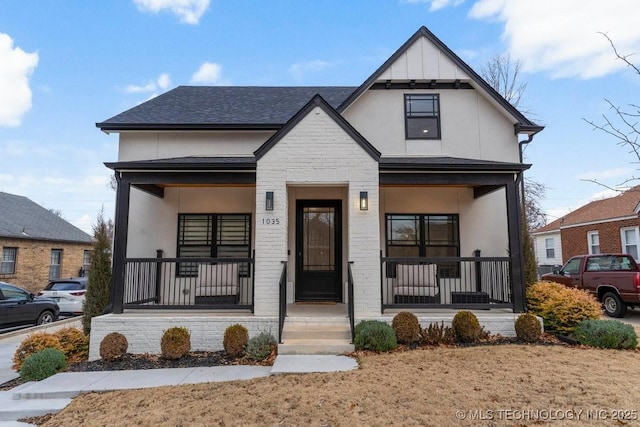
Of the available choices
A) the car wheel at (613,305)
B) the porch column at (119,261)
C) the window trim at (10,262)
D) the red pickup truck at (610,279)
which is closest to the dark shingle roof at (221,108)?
the porch column at (119,261)

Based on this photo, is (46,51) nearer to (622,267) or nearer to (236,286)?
(236,286)

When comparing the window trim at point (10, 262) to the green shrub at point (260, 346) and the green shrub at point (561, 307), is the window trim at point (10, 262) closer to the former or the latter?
the green shrub at point (260, 346)

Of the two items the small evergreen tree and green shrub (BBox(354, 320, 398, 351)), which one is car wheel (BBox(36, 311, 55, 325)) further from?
green shrub (BBox(354, 320, 398, 351))

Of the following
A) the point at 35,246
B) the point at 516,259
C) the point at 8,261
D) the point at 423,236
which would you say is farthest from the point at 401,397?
the point at 35,246

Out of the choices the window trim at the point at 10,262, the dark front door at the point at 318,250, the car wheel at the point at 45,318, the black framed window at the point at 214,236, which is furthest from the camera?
the window trim at the point at 10,262

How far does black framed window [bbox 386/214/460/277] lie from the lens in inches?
359

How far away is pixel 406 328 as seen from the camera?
6.28 meters

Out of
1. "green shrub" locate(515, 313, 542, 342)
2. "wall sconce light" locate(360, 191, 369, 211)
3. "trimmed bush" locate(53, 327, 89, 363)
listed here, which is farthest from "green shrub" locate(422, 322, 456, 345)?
"trimmed bush" locate(53, 327, 89, 363)

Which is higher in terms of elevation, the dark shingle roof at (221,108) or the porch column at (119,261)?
the dark shingle roof at (221,108)

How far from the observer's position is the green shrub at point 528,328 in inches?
255

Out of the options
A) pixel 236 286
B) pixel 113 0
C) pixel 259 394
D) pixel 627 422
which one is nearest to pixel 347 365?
pixel 259 394

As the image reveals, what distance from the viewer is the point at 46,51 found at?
48.9 feet

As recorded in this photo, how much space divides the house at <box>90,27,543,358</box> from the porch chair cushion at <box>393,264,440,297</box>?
0.07 feet

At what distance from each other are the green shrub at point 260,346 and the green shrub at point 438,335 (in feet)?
8.76
